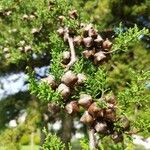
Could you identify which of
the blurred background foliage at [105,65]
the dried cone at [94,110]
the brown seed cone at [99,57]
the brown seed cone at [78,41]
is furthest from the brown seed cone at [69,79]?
the blurred background foliage at [105,65]

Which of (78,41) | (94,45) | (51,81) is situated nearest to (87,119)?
(51,81)

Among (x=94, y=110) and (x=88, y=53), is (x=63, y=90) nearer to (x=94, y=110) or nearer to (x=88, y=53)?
(x=94, y=110)

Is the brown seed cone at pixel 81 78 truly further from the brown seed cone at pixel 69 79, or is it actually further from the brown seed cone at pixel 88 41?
the brown seed cone at pixel 88 41

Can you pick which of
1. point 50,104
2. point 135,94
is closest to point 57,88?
point 50,104

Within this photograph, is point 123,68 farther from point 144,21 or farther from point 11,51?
point 11,51

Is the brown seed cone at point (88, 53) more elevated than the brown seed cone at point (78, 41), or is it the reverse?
the brown seed cone at point (78, 41)
